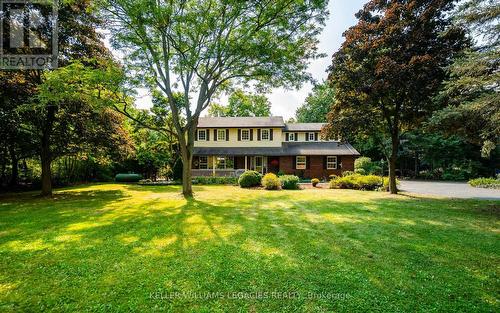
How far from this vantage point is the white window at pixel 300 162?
93.2 ft

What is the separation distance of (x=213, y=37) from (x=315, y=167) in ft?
62.9

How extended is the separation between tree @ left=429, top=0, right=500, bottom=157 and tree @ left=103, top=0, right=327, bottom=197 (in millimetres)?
6164

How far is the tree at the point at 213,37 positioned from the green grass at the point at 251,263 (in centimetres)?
803

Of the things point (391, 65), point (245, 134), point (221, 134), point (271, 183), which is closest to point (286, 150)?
point (245, 134)

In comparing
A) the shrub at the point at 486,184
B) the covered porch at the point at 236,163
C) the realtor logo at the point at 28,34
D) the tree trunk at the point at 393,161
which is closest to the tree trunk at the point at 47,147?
the realtor logo at the point at 28,34

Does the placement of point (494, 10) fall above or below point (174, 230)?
above

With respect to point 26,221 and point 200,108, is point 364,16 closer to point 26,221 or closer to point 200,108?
point 200,108

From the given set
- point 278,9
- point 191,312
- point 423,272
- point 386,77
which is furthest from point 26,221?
point 386,77

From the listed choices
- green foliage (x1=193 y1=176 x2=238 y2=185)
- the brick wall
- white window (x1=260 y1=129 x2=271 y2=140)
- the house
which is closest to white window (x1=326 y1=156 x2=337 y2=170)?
the house

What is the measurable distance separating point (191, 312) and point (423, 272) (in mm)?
4245

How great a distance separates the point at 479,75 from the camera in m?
9.02

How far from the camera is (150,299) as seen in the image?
12.3 feet

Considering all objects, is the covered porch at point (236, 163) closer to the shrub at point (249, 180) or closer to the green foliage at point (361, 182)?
the shrub at point (249, 180)

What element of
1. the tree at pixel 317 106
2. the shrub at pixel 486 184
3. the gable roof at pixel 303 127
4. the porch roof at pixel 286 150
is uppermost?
the tree at pixel 317 106
